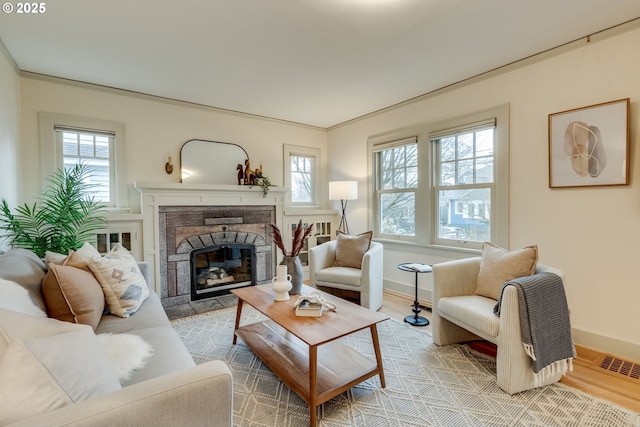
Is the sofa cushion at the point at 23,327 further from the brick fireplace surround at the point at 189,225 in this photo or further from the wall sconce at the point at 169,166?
the wall sconce at the point at 169,166

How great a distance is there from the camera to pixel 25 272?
A: 5.30ft

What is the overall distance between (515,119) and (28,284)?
3764mm

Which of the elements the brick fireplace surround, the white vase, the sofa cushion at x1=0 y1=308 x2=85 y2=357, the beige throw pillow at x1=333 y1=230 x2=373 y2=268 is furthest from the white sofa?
the beige throw pillow at x1=333 y1=230 x2=373 y2=268

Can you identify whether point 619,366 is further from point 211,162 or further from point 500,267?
point 211,162

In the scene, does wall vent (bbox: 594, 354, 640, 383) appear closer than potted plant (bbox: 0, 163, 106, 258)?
Yes

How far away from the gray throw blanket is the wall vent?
0.43 meters

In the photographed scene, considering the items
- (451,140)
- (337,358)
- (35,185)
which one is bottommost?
(337,358)

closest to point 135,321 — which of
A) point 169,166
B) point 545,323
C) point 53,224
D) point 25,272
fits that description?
point 25,272

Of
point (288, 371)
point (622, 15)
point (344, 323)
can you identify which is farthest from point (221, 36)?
point (622, 15)

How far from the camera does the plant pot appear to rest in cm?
241

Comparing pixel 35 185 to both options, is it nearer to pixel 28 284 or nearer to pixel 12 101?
pixel 12 101

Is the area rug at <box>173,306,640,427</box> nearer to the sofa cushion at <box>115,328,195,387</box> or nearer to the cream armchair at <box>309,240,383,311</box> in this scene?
the sofa cushion at <box>115,328,195,387</box>

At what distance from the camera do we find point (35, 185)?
2.94m

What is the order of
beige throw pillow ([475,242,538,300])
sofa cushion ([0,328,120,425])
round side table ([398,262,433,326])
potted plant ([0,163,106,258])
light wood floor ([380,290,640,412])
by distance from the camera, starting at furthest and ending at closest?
round side table ([398,262,433,326]) < potted plant ([0,163,106,258]) < beige throw pillow ([475,242,538,300]) < light wood floor ([380,290,640,412]) < sofa cushion ([0,328,120,425])
